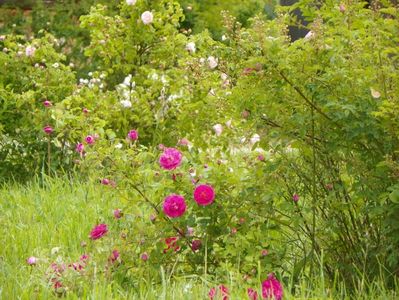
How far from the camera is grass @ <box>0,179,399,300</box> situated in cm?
340

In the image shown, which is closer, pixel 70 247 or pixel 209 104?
pixel 209 104

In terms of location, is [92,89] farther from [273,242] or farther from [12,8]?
[12,8]

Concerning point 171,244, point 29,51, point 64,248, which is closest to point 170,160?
point 171,244

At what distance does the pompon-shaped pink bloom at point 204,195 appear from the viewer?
3.84 metres

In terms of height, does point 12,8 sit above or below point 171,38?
below

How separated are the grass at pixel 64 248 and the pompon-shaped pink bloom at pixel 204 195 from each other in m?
0.32

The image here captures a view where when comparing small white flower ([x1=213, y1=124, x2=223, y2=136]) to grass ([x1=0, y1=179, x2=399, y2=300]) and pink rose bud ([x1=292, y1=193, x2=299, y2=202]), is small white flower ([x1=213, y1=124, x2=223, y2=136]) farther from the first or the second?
pink rose bud ([x1=292, y1=193, x2=299, y2=202])

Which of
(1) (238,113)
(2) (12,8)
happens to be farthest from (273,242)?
(2) (12,8)

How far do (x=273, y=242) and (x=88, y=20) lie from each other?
144 inches

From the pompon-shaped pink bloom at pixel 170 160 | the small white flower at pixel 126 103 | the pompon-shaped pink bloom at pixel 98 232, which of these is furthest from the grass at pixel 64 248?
the small white flower at pixel 126 103

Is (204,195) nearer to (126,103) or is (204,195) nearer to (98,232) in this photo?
(98,232)

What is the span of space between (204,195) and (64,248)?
1.24 m

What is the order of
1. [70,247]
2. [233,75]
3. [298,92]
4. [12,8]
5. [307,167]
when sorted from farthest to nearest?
[12,8]
[70,247]
[233,75]
[307,167]
[298,92]

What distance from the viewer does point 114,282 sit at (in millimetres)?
3814
